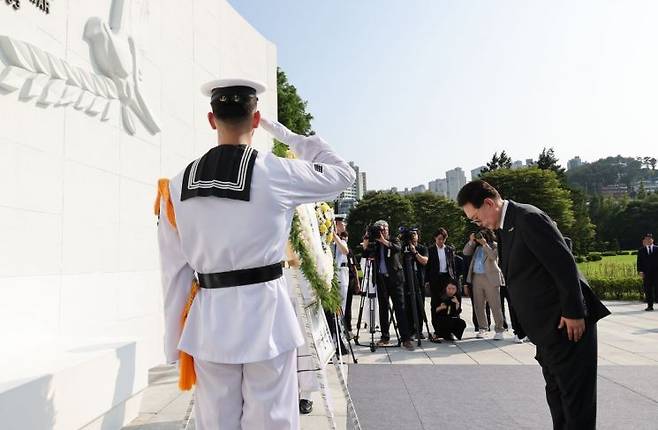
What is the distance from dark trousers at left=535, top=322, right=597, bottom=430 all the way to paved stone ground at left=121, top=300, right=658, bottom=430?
1177 mm

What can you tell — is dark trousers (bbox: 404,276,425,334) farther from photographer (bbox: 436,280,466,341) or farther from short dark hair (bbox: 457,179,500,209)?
short dark hair (bbox: 457,179,500,209)

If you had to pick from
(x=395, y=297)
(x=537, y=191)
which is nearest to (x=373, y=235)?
(x=395, y=297)

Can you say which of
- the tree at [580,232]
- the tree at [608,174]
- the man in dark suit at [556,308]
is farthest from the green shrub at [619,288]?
the tree at [608,174]

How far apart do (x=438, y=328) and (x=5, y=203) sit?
20.3ft

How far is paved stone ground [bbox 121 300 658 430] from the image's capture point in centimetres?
391

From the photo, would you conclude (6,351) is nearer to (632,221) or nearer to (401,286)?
(401,286)

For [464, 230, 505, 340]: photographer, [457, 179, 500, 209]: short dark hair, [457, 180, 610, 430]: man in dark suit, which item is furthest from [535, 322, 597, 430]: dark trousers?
[464, 230, 505, 340]: photographer

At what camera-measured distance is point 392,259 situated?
23.2ft

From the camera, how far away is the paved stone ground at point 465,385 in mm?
3912

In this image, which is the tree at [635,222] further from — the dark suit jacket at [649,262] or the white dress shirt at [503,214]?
the white dress shirt at [503,214]

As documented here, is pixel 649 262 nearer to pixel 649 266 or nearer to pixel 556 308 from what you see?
pixel 649 266

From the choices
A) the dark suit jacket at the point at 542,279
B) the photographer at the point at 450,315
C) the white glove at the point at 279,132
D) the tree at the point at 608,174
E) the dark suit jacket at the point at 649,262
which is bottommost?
the photographer at the point at 450,315

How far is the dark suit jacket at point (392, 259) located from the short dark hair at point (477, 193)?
3.98m

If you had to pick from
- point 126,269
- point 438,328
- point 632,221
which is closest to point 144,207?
point 126,269
